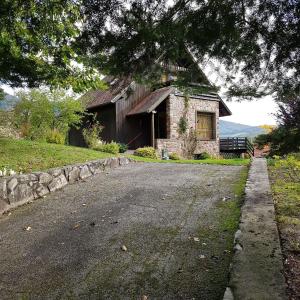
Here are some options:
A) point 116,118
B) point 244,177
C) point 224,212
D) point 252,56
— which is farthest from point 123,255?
point 116,118

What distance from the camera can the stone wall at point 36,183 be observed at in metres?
6.37

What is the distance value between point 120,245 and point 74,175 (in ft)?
16.2

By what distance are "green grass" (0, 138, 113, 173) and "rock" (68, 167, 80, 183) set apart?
660 mm

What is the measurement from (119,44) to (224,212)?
3.34m

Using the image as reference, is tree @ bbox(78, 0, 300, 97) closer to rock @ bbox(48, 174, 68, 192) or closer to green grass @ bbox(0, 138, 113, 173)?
rock @ bbox(48, 174, 68, 192)

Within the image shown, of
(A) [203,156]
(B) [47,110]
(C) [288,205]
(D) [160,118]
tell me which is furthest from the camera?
(D) [160,118]

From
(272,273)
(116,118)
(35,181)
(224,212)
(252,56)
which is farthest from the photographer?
(116,118)

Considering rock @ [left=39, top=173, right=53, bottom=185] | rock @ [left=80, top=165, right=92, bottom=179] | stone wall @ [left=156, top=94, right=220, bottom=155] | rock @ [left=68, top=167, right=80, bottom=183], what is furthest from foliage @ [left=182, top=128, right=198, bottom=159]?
rock @ [left=39, top=173, right=53, bottom=185]

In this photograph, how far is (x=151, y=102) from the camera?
20750 millimetres

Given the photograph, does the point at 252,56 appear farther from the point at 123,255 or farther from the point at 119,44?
the point at 123,255

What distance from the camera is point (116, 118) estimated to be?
69.5 feet

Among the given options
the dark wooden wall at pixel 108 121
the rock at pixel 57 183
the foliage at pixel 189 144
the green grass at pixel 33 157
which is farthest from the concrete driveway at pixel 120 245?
the foliage at pixel 189 144

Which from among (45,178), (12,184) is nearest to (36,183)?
(45,178)

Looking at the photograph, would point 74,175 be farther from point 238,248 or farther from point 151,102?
point 151,102
